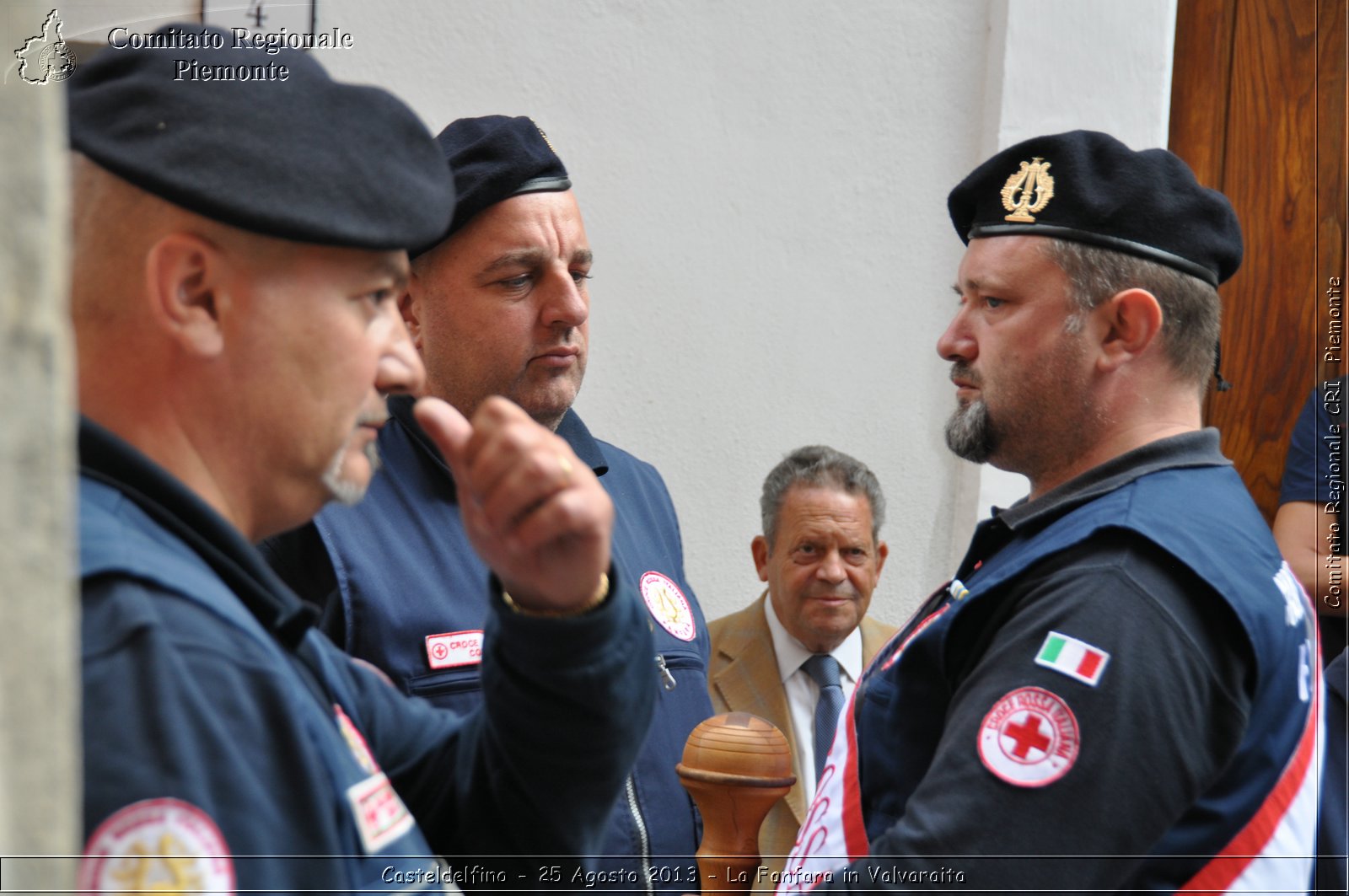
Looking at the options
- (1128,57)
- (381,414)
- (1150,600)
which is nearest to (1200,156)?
(1128,57)

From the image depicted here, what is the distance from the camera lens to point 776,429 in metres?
4.19

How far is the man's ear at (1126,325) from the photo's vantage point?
237 cm

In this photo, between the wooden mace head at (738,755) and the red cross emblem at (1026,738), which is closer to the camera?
the red cross emblem at (1026,738)

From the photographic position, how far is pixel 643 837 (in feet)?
7.17

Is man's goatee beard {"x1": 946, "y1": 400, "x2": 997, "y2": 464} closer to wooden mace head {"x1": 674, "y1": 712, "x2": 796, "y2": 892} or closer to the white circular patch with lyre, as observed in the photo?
the white circular patch with lyre

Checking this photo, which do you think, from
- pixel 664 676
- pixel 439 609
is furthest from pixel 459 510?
pixel 664 676

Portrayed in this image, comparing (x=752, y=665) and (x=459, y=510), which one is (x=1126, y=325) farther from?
(x=752, y=665)

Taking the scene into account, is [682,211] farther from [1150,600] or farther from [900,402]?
[1150,600]

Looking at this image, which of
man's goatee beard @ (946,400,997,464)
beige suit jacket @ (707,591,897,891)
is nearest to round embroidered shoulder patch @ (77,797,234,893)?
man's goatee beard @ (946,400,997,464)

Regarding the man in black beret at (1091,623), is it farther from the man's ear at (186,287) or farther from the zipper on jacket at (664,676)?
the man's ear at (186,287)

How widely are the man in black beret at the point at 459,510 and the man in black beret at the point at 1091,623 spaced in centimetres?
29

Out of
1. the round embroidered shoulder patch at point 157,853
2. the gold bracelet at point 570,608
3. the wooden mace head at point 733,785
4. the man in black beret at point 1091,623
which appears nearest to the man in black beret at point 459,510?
the wooden mace head at point 733,785

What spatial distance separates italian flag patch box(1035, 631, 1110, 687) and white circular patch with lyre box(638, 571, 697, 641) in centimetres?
81

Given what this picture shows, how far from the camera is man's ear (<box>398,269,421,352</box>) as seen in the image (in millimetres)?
2559
